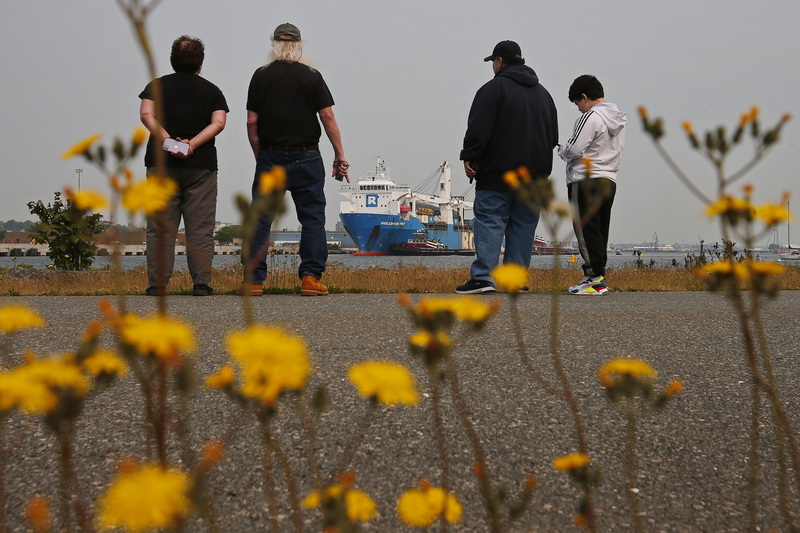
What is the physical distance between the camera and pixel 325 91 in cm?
496

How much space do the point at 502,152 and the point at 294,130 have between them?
150 centimetres

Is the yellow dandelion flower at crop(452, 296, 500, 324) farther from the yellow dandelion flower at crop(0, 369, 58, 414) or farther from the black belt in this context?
the black belt

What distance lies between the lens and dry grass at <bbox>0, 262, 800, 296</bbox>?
224 inches

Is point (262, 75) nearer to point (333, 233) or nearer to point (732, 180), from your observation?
point (732, 180)

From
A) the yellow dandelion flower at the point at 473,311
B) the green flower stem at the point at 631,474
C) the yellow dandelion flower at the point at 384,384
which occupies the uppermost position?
the yellow dandelion flower at the point at 473,311

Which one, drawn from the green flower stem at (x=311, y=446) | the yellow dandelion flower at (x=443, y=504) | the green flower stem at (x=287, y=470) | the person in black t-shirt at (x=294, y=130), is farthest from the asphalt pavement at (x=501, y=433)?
the person in black t-shirt at (x=294, y=130)

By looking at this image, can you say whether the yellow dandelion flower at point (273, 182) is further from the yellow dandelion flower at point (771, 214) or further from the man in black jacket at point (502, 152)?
the man in black jacket at point (502, 152)

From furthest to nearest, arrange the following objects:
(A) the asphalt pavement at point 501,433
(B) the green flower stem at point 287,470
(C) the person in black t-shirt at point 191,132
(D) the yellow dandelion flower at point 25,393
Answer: (C) the person in black t-shirt at point 191,132, (A) the asphalt pavement at point 501,433, (B) the green flower stem at point 287,470, (D) the yellow dandelion flower at point 25,393

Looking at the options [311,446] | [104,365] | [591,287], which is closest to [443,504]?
[311,446]

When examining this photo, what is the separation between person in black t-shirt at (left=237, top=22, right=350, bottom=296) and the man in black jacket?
3.49ft

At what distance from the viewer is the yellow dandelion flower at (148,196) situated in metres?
0.74

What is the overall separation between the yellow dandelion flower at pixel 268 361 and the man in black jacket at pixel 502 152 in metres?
4.55

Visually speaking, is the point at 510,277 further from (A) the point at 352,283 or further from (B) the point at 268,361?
(A) the point at 352,283

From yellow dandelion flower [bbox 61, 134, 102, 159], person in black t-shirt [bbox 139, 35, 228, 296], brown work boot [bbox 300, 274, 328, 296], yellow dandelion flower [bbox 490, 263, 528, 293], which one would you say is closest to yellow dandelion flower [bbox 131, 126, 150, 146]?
yellow dandelion flower [bbox 61, 134, 102, 159]
